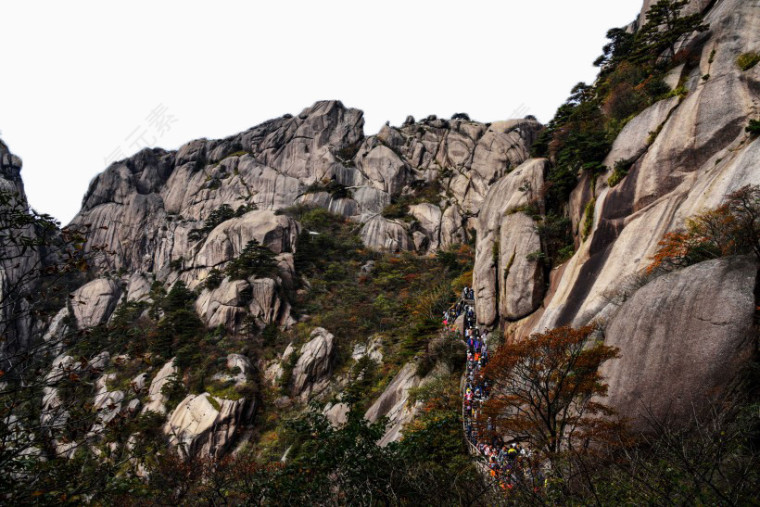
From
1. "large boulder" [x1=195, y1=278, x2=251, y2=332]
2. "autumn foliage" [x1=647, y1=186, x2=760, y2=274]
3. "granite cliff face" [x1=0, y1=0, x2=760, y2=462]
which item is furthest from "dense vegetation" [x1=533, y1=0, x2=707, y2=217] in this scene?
"large boulder" [x1=195, y1=278, x2=251, y2=332]

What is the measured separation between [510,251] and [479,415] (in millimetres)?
10700

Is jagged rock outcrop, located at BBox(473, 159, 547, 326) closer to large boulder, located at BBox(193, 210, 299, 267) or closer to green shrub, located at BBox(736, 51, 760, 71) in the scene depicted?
green shrub, located at BBox(736, 51, 760, 71)

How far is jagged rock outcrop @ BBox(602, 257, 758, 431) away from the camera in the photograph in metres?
7.71

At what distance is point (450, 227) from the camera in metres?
51.0

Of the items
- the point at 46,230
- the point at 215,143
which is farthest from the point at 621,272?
the point at 215,143

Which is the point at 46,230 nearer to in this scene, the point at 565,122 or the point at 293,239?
the point at 565,122

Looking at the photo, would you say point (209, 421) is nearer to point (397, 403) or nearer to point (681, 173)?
point (397, 403)

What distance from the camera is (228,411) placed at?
2519cm

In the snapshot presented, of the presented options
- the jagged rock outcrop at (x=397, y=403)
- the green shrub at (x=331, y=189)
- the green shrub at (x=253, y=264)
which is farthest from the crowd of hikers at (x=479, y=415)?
the green shrub at (x=331, y=189)

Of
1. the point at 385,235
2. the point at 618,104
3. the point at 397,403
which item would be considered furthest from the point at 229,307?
→ the point at 618,104

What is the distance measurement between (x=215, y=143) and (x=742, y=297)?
260 feet

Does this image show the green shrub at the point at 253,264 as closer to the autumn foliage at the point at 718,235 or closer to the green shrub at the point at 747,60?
the autumn foliage at the point at 718,235

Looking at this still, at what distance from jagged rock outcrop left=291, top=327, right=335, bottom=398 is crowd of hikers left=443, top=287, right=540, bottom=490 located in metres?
10.2

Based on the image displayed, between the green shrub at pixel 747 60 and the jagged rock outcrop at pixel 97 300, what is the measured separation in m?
57.8
